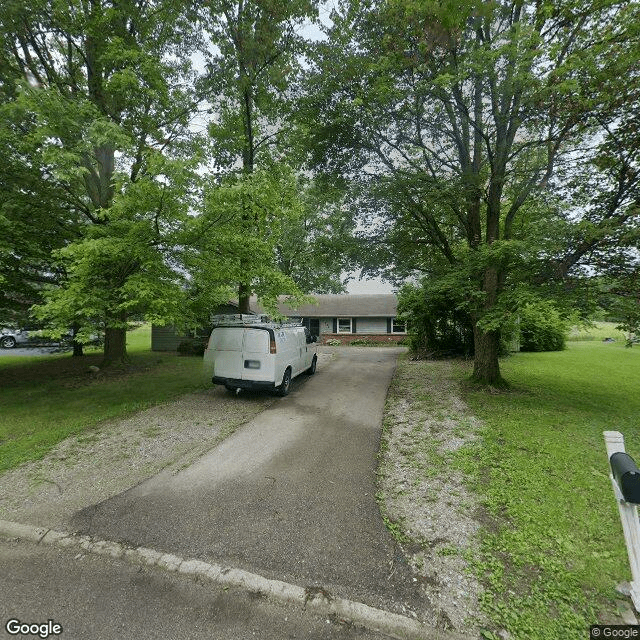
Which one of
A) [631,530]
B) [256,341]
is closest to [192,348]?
[256,341]

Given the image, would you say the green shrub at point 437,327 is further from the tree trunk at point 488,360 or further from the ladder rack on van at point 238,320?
the ladder rack on van at point 238,320

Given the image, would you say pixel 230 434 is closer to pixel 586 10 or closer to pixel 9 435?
pixel 9 435

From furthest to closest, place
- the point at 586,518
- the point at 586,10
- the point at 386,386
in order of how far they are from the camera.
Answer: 1. the point at 386,386
2. the point at 586,10
3. the point at 586,518

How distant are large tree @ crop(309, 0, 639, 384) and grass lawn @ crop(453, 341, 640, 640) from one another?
2.42 meters

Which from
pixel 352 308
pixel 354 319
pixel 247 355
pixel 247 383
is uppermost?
pixel 352 308

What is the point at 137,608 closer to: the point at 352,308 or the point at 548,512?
the point at 548,512

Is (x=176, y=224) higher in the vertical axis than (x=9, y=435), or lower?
higher

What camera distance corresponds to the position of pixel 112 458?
5.51m

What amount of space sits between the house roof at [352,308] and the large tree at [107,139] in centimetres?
1804

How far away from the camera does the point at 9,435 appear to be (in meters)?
6.55

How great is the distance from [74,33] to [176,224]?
7.15m

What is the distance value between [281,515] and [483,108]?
32.9ft

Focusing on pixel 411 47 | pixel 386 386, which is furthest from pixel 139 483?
pixel 411 47

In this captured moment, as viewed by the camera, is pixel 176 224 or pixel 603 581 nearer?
pixel 603 581
